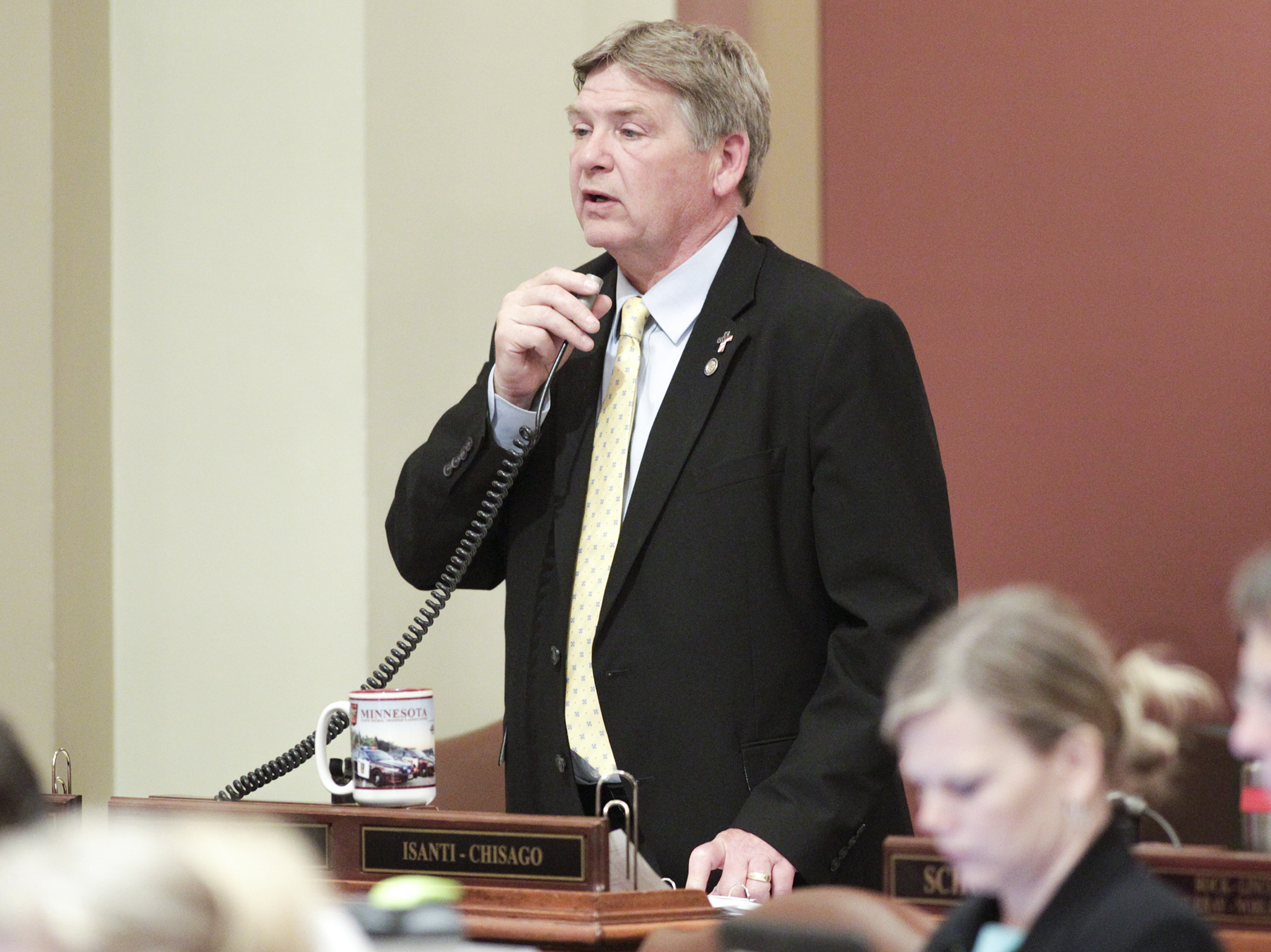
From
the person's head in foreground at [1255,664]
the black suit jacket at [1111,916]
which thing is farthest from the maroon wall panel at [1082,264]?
the black suit jacket at [1111,916]

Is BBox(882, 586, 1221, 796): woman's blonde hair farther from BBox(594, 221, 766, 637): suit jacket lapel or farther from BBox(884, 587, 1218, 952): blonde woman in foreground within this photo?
BBox(594, 221, 766, 637): suit jacket lapel

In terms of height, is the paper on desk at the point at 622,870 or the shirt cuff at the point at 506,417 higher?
the shirt cuff at the point at 506,417

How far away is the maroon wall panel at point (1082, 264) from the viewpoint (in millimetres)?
2779

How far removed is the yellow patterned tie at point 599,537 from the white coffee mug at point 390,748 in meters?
0.40

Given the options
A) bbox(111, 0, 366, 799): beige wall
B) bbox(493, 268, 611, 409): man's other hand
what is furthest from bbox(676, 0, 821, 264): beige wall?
bbox(493, 268, 611, 409): man's other hand

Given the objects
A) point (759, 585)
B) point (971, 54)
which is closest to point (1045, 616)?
point (759, 585)

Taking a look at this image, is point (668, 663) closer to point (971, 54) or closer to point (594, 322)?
point (594, 322)

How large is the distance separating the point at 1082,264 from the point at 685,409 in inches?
40.7

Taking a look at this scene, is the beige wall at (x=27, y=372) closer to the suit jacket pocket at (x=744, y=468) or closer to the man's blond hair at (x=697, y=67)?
the man's blond hair at (x=697, y=67)

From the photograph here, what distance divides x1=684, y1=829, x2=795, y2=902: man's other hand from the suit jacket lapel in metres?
0.39

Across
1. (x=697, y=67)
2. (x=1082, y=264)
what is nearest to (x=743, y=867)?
(x=697, y=67)

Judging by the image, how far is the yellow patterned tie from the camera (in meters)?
2.22

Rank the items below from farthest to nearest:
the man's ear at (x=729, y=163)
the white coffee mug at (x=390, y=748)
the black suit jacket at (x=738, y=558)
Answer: the man's ear at (x=729, y=163) → the black suit jacket at (x=738, y=558) → the white coffee mug at (x=390, y=748)

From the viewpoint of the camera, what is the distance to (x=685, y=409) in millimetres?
2266
